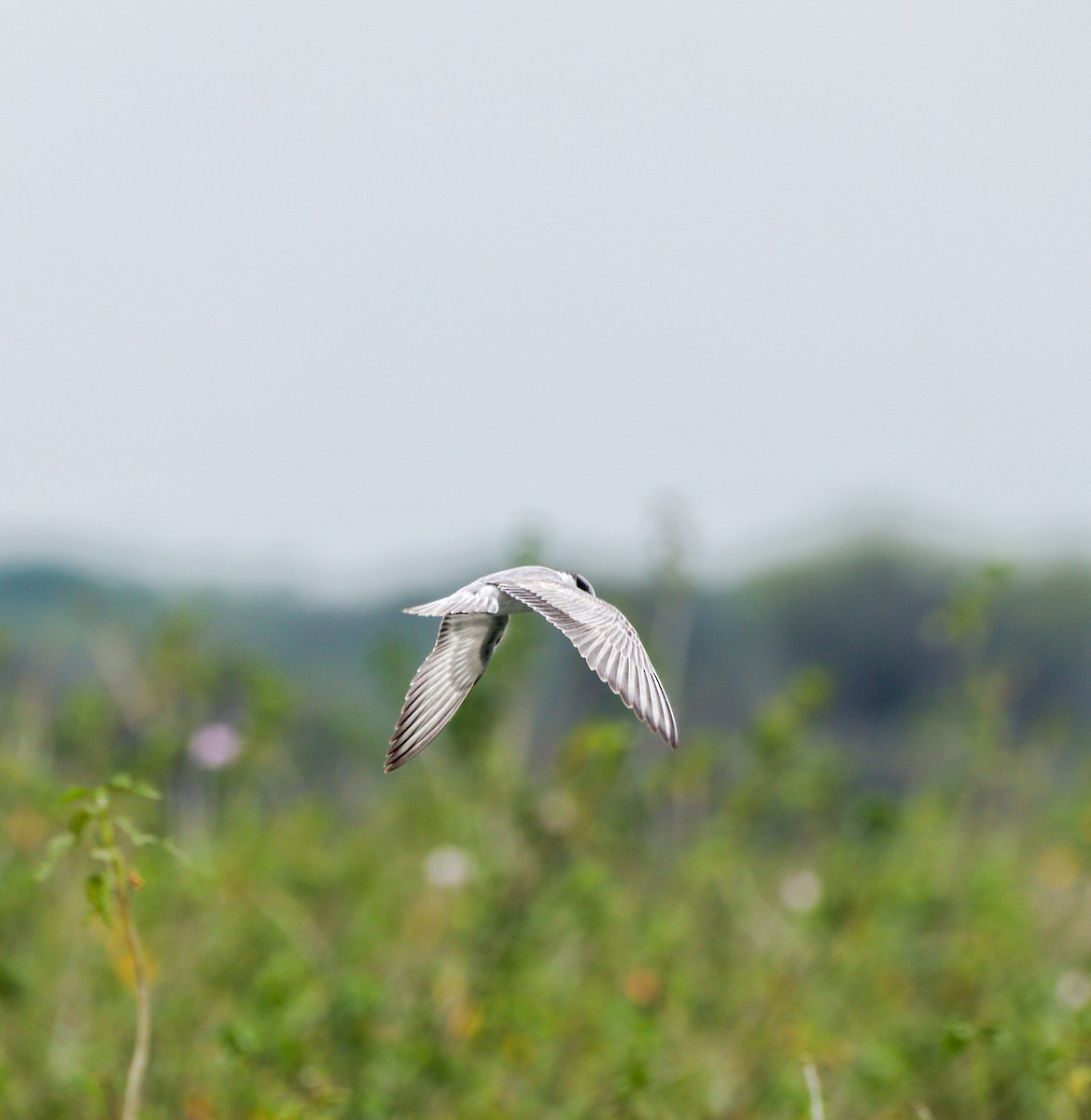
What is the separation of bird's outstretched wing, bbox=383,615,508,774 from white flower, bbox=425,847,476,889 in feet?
10.3

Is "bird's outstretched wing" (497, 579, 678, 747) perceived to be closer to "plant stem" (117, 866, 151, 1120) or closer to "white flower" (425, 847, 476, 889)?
"plant stem" (117, 866, 151, 1120)

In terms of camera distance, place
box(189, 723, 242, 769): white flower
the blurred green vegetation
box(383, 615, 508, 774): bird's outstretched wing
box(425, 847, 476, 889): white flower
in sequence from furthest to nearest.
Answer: box(425, 847, 476, 889): white flower, box(189, 723, 242, 769): white flower, the blurred green vegetation, box(383, 615, 508, 774): bird's outstretched wing

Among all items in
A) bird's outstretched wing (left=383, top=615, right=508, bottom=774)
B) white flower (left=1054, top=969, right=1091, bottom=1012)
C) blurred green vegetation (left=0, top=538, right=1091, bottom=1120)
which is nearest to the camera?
bird's outstretched wing (left=383, top=615, right=508, bottom=774)

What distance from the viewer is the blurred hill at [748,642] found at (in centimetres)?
475

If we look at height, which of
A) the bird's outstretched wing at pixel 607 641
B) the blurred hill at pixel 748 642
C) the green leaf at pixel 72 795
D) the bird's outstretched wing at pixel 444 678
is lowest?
the blurred hill at pixel 748 642

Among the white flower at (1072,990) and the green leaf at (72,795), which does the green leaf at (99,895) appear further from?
the white flower at (1072,990)

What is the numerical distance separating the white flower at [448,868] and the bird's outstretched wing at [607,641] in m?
3.41

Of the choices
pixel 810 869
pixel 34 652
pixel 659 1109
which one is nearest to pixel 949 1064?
pixel 659 1109

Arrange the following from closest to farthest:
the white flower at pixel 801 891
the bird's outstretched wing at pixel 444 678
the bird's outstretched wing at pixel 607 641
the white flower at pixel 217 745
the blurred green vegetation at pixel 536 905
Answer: the bird's outstretched wing at pixel 607 641 → the bird's outstretched wing at pixel 444 678 → the blurred green vegetation at pixel 536 905 → the white flower at pixel 217 745 → the white flower at pixel 801 891


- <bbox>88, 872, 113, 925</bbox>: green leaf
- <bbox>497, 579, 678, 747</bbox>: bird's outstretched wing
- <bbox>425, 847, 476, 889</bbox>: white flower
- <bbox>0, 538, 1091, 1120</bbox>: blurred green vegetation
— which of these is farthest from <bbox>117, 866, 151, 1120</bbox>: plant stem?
<bbox>425, 847, 476, 889</bbox>: white flower

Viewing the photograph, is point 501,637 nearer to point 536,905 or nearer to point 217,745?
point 536,905

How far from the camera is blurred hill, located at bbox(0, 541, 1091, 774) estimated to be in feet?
15.6

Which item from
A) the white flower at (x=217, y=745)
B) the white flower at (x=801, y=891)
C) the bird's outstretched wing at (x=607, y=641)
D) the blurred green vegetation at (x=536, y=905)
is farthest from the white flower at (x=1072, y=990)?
the bird's outstretched wing at (x=607, y=641)

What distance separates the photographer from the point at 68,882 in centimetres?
479
